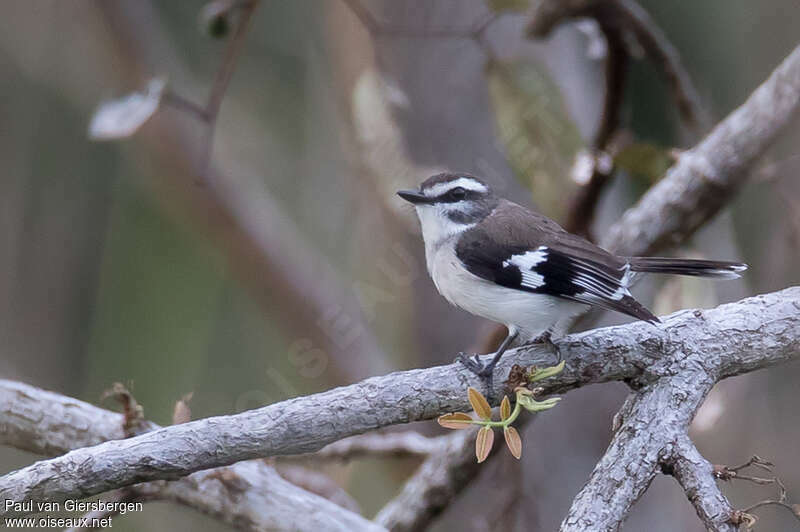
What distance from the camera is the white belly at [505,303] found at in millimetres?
2297

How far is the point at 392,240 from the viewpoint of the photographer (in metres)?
4.50

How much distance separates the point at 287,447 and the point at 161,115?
3066 millimetres

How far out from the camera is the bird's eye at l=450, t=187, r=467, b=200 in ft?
8.92

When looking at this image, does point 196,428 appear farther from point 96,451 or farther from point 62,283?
point 62,283

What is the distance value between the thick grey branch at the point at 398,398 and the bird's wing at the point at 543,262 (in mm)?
171

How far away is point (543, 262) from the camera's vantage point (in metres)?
2.34

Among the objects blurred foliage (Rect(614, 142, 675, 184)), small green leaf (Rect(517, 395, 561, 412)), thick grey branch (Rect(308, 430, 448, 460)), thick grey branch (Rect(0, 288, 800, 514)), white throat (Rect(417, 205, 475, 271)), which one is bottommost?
small green leaf (Rect(517, 395, 561, 412))

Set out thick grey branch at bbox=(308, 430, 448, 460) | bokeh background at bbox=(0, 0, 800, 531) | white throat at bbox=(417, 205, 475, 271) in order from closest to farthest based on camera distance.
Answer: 1. white throat at bbox=(417, 205, 475, 271)
2. thick grey branch at bbox=(308, 430, 448, 460)
3. bokeh background at bbox=(0, 0, 800, 531)

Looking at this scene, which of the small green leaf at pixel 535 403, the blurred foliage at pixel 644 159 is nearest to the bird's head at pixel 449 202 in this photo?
the blurred foliage at pixel 644 159

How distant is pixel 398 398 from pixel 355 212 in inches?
141

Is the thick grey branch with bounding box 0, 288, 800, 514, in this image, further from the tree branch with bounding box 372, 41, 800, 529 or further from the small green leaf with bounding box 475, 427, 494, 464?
the tree branch with bounding box 372, 41, 800, 529

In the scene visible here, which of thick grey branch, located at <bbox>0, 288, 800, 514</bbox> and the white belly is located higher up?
the white belly

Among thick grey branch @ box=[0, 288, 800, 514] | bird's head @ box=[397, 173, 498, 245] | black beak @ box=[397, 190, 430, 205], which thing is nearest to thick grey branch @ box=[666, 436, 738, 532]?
thick grey branch @ box=[0, 288, 800, 514]

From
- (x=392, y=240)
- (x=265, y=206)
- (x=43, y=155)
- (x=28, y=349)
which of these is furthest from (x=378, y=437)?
(x=43, y=155)
